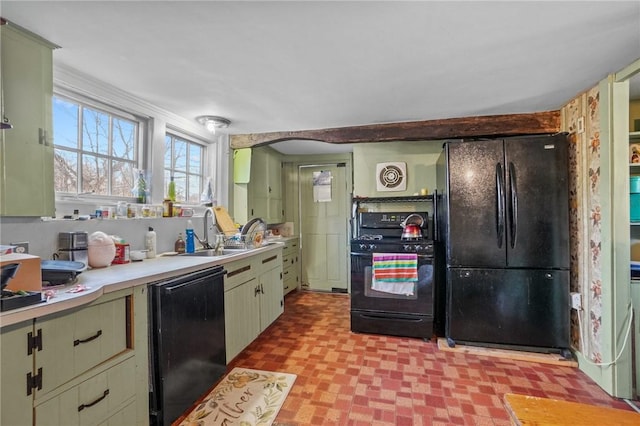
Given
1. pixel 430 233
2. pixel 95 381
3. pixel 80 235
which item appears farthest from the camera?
pixel 430 233

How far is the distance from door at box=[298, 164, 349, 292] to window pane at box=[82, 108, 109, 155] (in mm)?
2753

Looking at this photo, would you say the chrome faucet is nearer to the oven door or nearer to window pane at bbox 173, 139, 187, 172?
window pane at bbox 173, 139, 187, 172

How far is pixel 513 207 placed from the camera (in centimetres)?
240

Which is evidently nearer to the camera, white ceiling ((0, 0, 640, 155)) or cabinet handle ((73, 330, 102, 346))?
cabinet handle ((73, 330, 102, 346))

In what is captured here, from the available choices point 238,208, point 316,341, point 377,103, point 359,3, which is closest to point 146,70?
point 359,3

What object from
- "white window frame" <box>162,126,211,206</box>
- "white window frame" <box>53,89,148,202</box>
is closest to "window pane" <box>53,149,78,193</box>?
"white window frame" <box>53,89,148,202</box>

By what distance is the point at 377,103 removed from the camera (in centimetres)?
243

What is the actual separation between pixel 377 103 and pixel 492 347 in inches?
90.6

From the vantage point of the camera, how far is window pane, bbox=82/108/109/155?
201 centimetres

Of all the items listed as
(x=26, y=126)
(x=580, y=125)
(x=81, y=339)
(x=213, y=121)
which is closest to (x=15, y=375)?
(x=81, y=339)

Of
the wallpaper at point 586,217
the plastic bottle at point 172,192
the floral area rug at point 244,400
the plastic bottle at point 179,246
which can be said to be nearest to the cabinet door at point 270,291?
the floral area rug at point 244,400

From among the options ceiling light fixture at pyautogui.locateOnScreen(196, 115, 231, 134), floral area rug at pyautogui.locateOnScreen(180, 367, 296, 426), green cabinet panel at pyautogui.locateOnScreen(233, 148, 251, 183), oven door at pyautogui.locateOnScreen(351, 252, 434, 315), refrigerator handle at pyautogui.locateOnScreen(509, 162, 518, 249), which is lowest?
floral area rug at pyautogui.locateOnScreen(180, 367, 296, 426)

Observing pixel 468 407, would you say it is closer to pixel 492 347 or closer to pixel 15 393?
pixel 492 347

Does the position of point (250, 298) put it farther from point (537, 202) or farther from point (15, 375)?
point (537, 202)
